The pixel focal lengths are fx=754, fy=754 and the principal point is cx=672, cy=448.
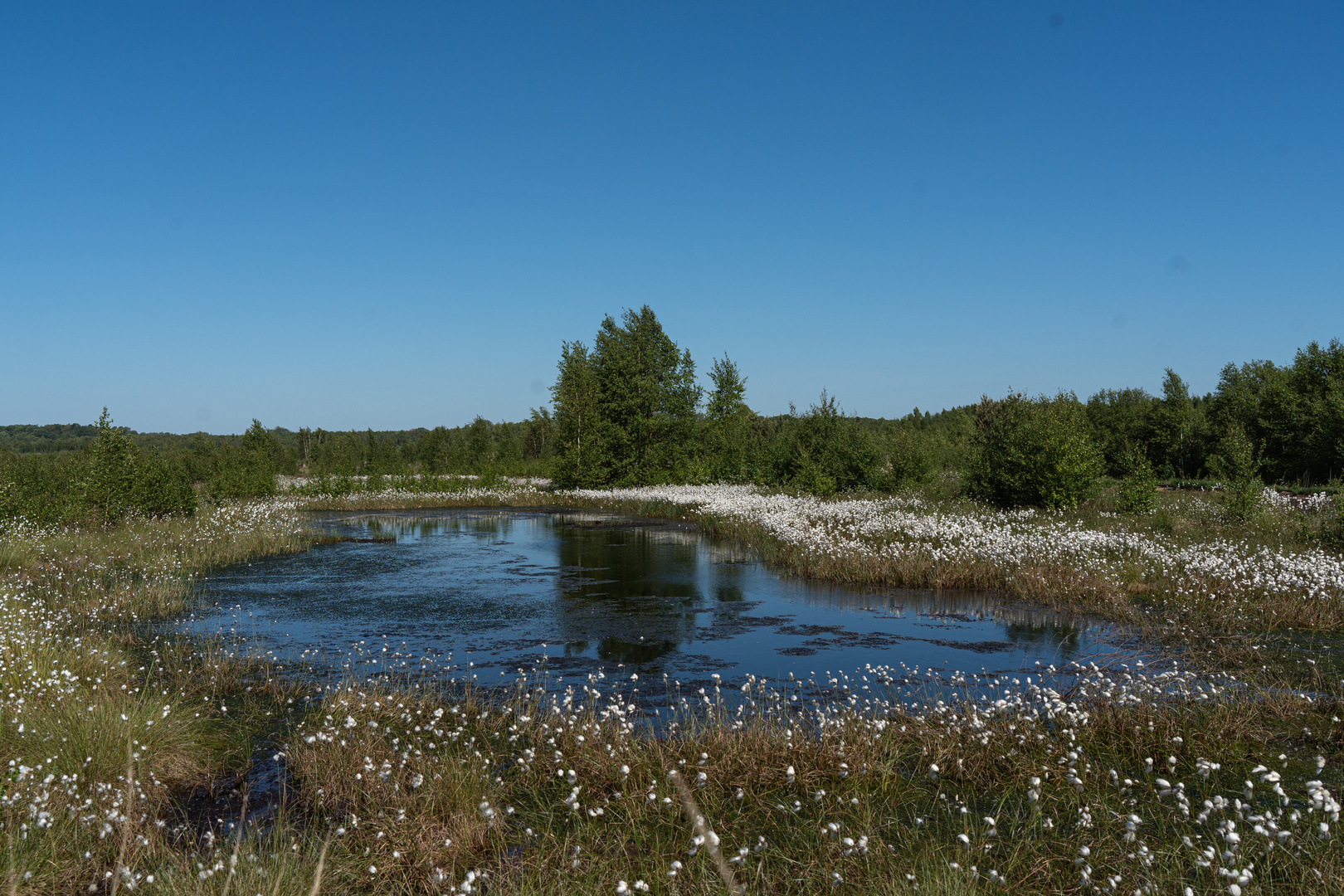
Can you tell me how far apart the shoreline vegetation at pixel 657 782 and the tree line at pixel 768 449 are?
13588 mm

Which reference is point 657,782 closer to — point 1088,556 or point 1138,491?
point 1088,556

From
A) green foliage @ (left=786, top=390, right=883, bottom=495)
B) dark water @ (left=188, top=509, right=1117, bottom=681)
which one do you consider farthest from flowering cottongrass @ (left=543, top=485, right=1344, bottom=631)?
green foliage @ (left=786, top=390, right=883, bottom=495)

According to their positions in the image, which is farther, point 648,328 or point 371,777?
point 648,328

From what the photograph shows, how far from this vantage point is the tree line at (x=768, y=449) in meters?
21.7

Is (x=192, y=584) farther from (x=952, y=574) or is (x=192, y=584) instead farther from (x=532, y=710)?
(x=952, y=574)

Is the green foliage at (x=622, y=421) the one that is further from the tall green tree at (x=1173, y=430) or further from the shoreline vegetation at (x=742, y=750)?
the tall green tree at (x=1173, y=430)

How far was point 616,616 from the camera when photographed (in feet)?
45.2

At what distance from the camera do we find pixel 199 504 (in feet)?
99.5

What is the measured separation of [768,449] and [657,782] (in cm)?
3291

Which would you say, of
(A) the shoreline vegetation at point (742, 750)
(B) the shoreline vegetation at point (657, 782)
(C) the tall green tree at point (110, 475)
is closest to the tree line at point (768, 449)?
(C) the tall green tree at point (110, 475)

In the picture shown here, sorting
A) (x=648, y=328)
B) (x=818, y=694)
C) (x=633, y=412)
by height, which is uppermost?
(x=648, y=328)

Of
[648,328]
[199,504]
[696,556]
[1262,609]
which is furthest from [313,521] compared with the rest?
[1262,609]

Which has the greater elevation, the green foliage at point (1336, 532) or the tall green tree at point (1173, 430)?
the tall green tree at point (1173, 430)

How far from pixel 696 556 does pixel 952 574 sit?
305 inches
